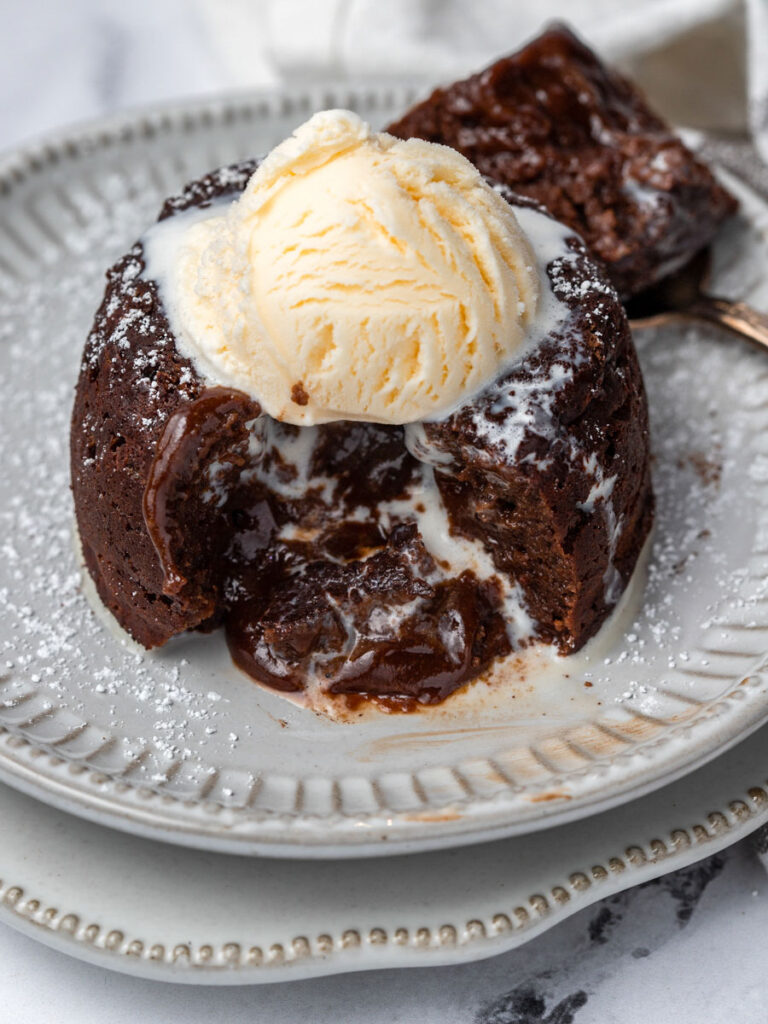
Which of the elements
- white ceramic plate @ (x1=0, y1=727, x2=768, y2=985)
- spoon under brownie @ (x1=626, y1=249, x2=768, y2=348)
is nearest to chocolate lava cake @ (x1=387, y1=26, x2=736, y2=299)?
spoon under brownie @ (x1=626, y1=249, x2=768, y2=348)

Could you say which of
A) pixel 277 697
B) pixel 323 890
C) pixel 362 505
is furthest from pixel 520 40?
pixel 323 890

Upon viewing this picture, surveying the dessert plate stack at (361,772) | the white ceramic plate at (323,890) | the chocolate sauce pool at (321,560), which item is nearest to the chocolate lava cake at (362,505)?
the chocolate sauce pool at (321,560)

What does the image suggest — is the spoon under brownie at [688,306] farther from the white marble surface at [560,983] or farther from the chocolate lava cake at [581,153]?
the white marble surface at [560,983]

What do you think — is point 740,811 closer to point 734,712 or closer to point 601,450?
point 734,712

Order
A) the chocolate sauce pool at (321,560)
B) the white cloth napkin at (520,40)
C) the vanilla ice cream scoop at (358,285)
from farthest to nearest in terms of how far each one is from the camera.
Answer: the white cloth napkin at (520,40), the chocolate sauce pool at (321,560), the vanilla ice cream scoop at (358,285)

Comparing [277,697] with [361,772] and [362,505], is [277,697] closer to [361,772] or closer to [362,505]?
[361,772]

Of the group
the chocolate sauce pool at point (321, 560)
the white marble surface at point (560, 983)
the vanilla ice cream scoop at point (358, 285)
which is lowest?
the white marble surface at point (560, 983)

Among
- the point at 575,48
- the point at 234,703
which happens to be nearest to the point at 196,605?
the point at 234,703
